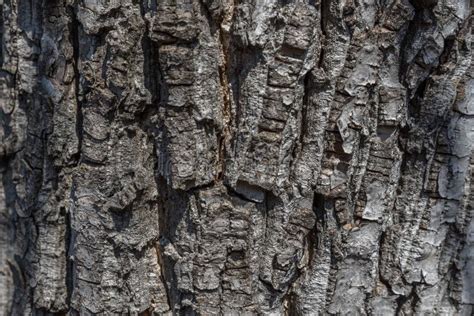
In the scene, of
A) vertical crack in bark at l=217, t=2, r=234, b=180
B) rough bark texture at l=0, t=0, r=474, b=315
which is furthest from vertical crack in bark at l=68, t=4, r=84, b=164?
vertical crack in bark at l=217, t=2, r=234, b=180

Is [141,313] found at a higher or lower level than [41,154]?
lower

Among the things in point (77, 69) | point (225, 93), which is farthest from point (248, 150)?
point (77, 69)

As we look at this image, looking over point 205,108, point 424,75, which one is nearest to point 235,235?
point 205,108

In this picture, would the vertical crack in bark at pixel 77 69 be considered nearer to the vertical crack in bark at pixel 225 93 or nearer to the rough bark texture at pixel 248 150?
the rough bark texture at pixel 248 150

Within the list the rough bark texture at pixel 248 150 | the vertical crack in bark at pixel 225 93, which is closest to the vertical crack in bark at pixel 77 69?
the rough bark texture at pixel 248 150

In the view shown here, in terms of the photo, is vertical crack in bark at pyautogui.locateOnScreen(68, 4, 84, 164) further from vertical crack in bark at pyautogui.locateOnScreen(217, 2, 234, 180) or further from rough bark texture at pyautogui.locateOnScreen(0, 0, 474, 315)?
vertical crack in bark at pyautogui.locateOnScreen(217, 2, 234, 180)

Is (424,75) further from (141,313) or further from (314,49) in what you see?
(141,313)

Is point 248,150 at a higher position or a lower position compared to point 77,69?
lower

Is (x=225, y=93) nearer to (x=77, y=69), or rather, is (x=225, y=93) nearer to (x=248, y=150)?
(x=248, y=150)
